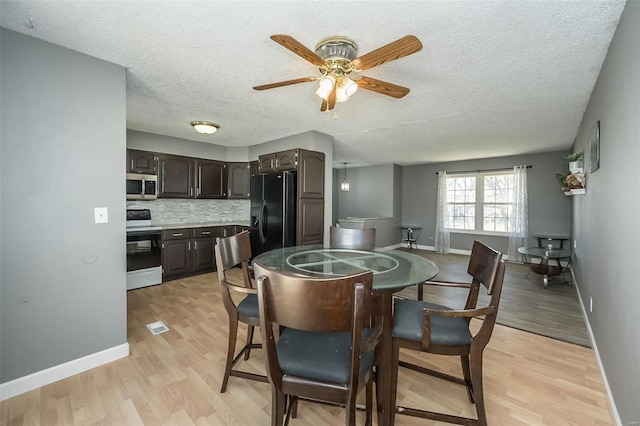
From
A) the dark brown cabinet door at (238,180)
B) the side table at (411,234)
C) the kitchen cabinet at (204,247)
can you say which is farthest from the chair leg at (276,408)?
the side table at (411,234)

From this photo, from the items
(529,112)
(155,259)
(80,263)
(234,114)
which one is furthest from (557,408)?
(155,259)

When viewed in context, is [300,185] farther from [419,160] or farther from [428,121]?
[419,160]

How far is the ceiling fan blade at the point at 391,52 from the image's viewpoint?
144 centimetres

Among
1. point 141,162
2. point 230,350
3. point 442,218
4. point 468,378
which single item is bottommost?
point 468,378

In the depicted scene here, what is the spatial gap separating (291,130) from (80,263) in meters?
3.02

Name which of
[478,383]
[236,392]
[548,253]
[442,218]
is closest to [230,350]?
[236,392]

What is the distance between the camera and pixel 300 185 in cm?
389

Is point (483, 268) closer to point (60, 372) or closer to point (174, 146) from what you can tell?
point (60, 372)

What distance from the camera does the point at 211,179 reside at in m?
4.97

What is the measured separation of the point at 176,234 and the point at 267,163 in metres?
1.84

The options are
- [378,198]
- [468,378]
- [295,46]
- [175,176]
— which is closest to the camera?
[295,46]

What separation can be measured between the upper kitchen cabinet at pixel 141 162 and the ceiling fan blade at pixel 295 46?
11.8 ft

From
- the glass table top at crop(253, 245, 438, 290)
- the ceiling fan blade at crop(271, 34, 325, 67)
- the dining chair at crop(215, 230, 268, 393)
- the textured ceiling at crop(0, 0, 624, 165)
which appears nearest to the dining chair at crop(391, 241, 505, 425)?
the glass table top at crop(253, 245, 438, 290)

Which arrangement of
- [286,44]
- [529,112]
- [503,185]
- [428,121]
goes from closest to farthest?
[286,44], [529,112], [428,121], [503,185]
